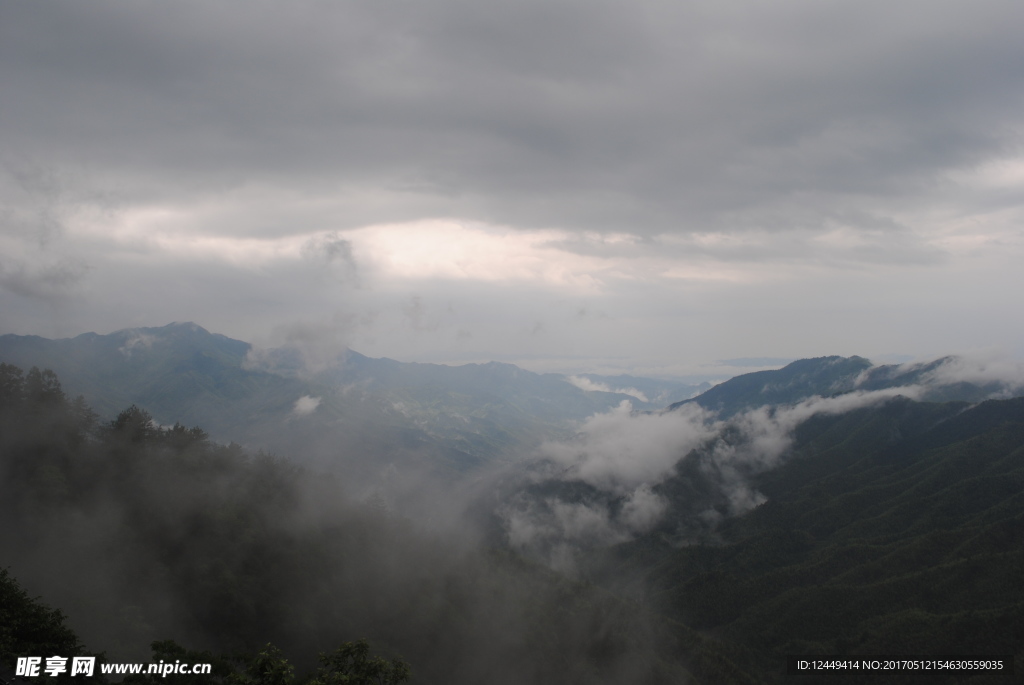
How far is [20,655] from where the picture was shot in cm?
5900

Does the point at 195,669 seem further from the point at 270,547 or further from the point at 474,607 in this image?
the point at 474,607

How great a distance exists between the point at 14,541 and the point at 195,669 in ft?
247

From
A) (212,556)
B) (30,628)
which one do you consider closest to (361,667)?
(30,628)

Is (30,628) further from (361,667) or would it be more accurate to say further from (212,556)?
(212,556)

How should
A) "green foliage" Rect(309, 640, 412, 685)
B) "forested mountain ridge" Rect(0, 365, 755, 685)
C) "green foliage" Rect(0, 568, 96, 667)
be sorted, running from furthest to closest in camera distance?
1. "forested mountain ridge" Rect(0, 365, 755, 685)
2. "green foliage" Rect(309, 640, 412, 685)
3. "green foliage" Rect(0, 568, 96, 667)

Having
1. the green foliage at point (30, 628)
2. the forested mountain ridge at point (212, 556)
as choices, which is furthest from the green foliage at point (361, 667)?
the forested mountain ridge at point (212, 556)

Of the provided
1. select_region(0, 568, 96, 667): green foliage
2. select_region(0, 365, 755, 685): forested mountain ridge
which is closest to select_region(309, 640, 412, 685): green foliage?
select_region(0, 568, 96, 667): green foliage

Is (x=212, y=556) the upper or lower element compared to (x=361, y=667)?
lower

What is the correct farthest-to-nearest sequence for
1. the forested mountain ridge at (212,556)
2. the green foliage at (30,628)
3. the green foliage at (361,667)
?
the forested mountain ridge at (212,556), the green foliage at (361,667), the green foliage at (30,628)

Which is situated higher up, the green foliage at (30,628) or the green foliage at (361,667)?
the green foliage at (30,628)

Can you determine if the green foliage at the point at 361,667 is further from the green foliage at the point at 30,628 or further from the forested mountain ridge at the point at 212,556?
the forested mountain ridge at the point at 212,556

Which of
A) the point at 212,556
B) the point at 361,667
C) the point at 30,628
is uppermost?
the point at 30,628

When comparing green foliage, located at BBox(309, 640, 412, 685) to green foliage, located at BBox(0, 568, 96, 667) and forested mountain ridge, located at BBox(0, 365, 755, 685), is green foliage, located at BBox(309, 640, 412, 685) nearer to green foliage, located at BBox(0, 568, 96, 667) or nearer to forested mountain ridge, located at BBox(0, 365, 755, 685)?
green foliage, located at BBox(0, 568, 96, 667)

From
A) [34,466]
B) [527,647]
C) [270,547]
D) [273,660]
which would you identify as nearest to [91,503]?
[34,466]
